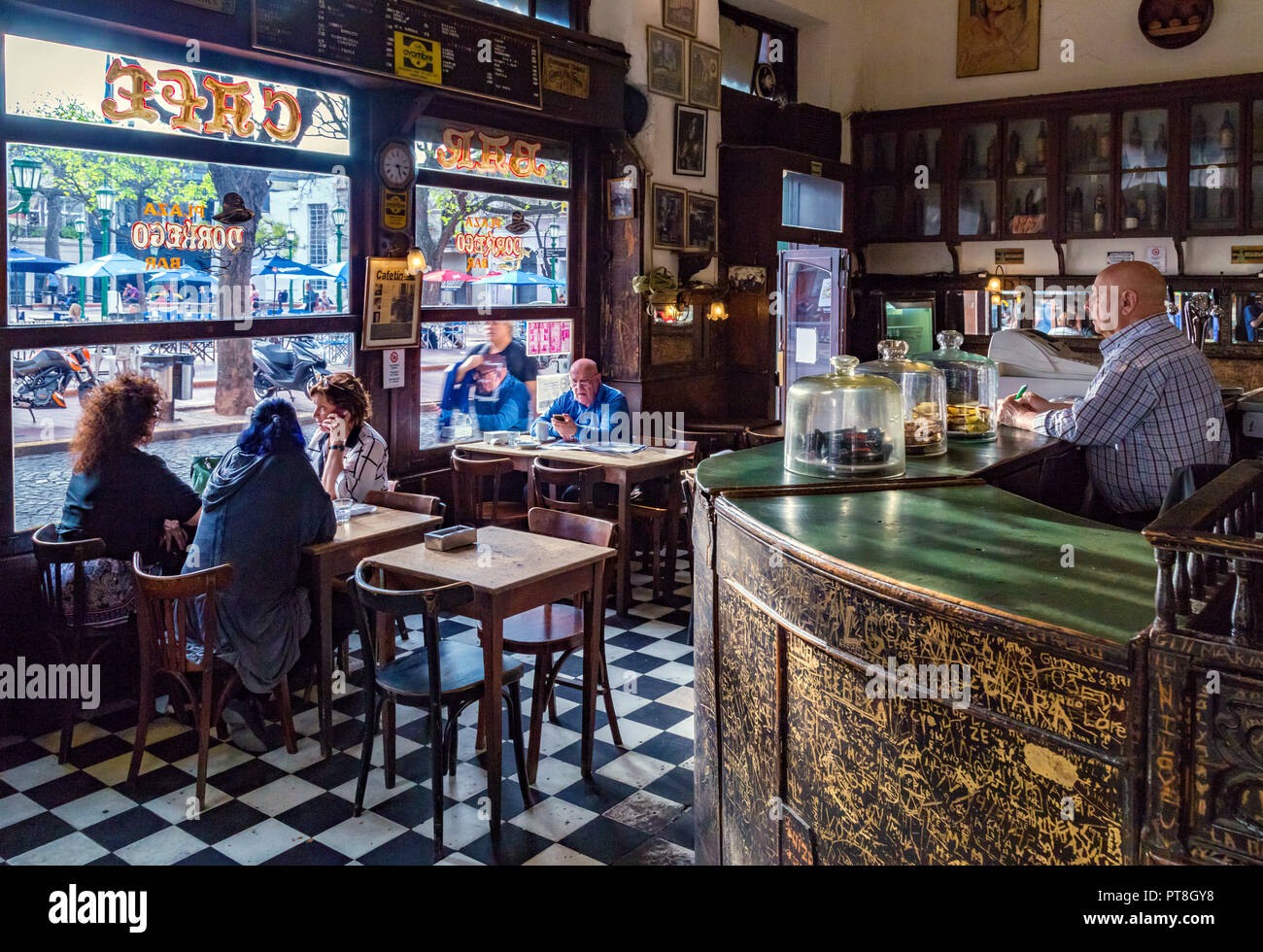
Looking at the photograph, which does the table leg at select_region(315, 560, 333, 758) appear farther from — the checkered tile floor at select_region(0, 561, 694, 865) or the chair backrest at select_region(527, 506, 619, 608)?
the chair backrest at select_region(527, 506, 619, 608)

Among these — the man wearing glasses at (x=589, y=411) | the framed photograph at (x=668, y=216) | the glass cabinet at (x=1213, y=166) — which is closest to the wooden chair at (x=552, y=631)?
the man wearing glasses at (x=589, y=411)

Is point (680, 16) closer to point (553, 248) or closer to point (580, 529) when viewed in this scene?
point (553, 248)

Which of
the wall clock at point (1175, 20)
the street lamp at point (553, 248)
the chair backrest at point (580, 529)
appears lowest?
the chair backrest at point (580, 529)

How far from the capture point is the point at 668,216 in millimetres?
7922

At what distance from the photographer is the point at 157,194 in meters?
5.02

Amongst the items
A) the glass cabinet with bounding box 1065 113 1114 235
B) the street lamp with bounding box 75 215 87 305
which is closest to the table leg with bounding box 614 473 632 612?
the street lamp with bounding box 75 215 87 305

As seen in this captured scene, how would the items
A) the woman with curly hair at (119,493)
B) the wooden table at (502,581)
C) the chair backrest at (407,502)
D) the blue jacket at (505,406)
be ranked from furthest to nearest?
1. the blue jacket at (505,406)
2. the chair backrest at (407,502)
3. the woman with curly hair at (119,493)
4. the wooden table at (502,581)

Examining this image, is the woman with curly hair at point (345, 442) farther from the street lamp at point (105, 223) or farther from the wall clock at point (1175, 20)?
the wall clock at point (1175, 20)

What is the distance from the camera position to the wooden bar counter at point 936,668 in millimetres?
1788

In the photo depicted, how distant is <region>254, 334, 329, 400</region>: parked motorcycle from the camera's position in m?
5.69

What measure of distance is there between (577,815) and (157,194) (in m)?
3.45

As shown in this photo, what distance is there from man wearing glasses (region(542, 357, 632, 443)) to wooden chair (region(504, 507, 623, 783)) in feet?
8.09

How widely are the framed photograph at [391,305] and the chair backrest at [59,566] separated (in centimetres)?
226

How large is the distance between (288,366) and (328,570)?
1.84m
